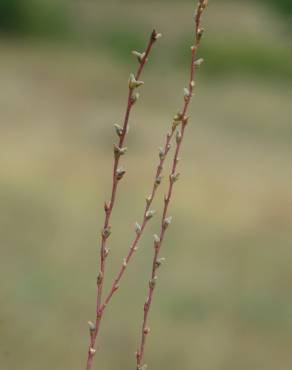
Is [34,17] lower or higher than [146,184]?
higher

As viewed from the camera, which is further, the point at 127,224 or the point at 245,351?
the point at 127,224

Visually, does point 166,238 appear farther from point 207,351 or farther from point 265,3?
point 265,3

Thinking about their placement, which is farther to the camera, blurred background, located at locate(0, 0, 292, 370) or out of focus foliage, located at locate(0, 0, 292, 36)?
out of focus foliage, located at locate(0, 0, 292, 36)

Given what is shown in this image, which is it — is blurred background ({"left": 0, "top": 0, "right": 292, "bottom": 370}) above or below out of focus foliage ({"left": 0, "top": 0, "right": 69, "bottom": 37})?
below

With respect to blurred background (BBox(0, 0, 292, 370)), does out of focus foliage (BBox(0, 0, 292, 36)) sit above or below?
above

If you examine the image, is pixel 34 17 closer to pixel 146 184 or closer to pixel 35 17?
pixel 35 17

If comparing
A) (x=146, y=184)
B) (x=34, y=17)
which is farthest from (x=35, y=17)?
(x=146, y=184)

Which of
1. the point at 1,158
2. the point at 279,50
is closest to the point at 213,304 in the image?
the point at 1,158

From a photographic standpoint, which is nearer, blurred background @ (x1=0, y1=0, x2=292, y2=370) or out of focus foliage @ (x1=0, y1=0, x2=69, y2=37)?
blurred background @ (x1=0, y1=0, x2=292, y2=370)
